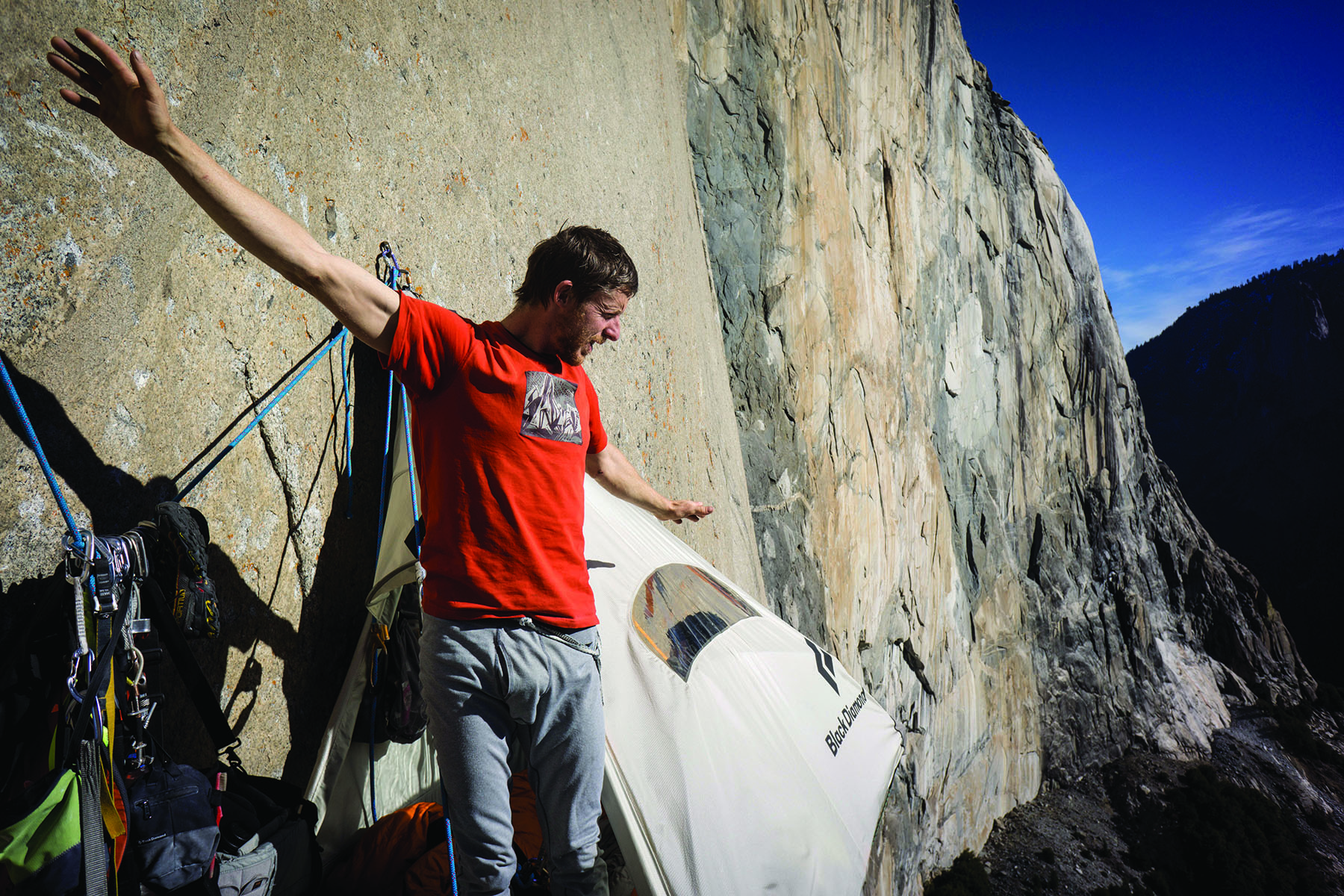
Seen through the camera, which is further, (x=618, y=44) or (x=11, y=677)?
(x=618, y=44)

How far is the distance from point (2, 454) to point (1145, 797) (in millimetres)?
18111

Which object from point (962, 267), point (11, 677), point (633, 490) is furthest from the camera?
point (962, 267)

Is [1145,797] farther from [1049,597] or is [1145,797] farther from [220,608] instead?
[220,608]

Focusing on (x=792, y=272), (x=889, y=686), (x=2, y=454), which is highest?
(x=792, y=272)

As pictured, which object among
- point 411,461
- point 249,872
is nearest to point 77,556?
point 249,872

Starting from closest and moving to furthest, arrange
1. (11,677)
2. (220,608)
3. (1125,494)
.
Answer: (11,677) → (220,608) → (1125,494)

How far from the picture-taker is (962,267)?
10.8m

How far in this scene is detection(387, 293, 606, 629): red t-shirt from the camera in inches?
53.2

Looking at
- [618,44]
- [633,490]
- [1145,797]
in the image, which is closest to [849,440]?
[618,44]

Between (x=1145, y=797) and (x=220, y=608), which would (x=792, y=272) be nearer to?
(x=220, y=608)

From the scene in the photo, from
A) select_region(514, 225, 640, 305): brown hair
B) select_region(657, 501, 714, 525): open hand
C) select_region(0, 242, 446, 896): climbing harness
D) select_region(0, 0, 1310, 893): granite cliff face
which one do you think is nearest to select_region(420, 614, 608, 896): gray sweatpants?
select_region(0, 242, 446, 896): climbing harness

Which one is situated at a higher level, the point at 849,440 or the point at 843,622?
the point at 849,440

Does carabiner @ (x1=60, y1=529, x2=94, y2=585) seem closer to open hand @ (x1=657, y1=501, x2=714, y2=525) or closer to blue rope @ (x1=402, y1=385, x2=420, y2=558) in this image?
blue rope @ (x1=402, y1=385, x2=420, y2=558)

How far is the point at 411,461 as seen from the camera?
1.69 metres
